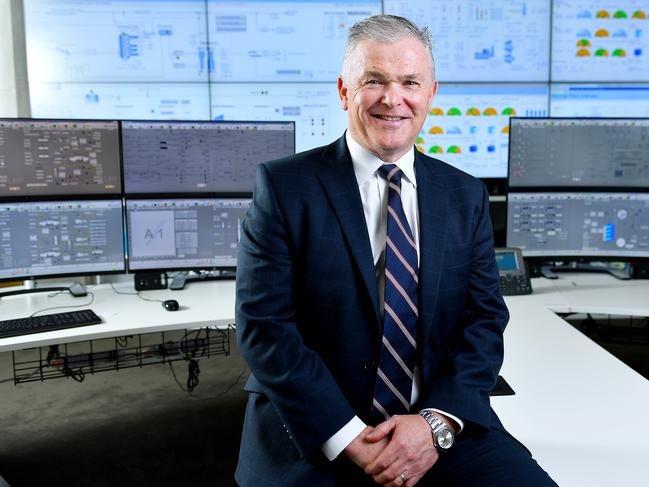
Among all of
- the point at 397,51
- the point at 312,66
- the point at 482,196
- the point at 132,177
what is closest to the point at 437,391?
the point at 482,196

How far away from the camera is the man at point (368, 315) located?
50.3 inches

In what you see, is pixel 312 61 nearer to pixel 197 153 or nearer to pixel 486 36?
pixel 486 36

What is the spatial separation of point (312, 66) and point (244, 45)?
1.49 feet

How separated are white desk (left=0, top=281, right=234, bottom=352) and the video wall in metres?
1.78

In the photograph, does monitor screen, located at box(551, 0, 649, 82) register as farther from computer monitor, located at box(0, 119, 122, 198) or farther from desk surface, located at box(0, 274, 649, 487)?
computer monitor, located at box(0, 119, 122, 198)

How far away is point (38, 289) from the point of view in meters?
2.47

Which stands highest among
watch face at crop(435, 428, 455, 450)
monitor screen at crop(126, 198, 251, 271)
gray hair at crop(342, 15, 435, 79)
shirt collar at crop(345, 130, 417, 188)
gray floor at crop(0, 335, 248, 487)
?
gray hair at crop(342, 15, 435, 79)

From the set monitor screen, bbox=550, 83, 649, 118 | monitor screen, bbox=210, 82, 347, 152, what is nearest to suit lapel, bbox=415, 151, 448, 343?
monitor screen, bbox=210, 82, 347, 152

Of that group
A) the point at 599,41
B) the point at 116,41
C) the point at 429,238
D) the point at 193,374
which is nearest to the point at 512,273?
the point at 429,238

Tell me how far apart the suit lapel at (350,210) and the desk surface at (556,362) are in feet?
1.47

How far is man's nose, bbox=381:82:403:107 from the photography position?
134 centimetres

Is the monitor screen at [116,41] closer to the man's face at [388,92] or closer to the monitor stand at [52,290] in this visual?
the monitor stand at [52,290]

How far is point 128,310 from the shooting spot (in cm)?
Result: 220

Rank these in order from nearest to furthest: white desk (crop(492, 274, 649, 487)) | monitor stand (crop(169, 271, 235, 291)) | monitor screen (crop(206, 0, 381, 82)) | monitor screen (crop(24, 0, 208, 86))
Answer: white desk (crop(492, 274, 649, 487)) → monitor stand (crop(169, 271, 235, 291)) → monitor screen (crop(24, 0, 208, 86)) → monitor screen (crop(206, 0, 381, 82))
